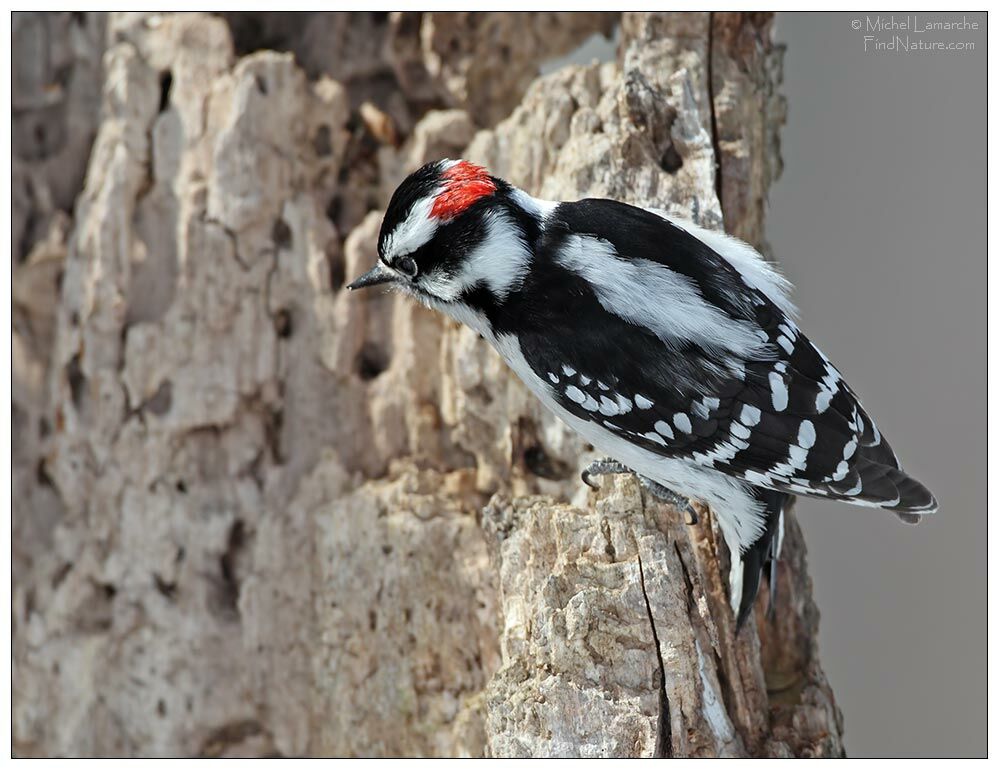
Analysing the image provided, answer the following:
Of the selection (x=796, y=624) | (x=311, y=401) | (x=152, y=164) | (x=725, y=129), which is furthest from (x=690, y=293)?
(x=152, y=164)

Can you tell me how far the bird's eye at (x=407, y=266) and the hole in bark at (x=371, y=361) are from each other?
36.8 inches

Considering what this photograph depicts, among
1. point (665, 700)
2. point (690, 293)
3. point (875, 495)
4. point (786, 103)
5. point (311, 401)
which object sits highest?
point (786, 103)

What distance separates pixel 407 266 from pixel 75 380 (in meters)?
1.67

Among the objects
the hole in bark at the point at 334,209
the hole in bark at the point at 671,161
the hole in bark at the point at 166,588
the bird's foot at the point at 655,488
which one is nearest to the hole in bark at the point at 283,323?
the hole in bark at the point at 334,209

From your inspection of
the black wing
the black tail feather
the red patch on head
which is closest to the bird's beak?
the red patch on head

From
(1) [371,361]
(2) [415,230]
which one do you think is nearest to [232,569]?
(1) [371,361]

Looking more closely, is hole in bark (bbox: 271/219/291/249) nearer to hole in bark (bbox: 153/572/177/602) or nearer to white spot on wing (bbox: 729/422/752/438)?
hole in bark (bbox: 153/572/177/602)

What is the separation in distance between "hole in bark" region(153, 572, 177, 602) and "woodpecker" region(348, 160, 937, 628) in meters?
1.50

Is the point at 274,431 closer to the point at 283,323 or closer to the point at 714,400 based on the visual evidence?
the point at 283,323

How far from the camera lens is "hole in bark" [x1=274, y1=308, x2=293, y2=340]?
3242mm

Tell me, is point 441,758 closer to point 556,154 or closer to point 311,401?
point 311,401

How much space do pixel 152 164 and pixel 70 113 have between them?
2.08 feet

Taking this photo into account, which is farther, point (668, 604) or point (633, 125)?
point (633, 125)

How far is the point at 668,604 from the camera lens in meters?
2.22
